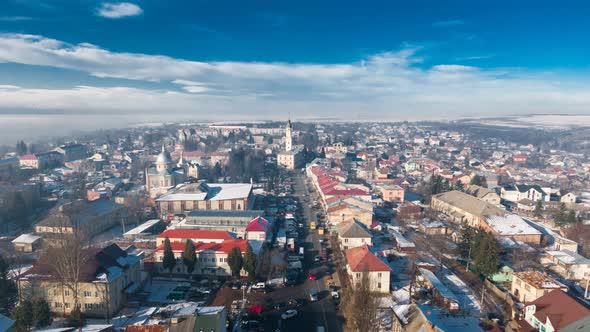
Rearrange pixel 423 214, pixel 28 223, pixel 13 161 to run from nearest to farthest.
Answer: pixel 28 223 → pixel 423 214 → pixel 13 161

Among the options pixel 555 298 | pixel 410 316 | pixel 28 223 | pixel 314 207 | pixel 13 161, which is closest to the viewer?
pixel 410 316

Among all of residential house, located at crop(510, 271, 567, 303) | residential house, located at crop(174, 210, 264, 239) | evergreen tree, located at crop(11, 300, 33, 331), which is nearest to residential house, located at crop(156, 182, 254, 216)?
residential house, located at crop(174, 210, 264, 239)

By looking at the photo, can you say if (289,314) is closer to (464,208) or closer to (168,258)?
(168,258)

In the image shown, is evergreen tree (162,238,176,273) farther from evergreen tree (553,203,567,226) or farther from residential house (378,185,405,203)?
evergreen tree (553,203,567,226)

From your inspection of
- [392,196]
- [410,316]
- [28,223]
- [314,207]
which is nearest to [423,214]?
[392,196]

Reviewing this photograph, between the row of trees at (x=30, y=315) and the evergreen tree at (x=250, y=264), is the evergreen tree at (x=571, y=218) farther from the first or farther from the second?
the row of trees at (x=30, y=315)

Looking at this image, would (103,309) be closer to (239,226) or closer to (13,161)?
(239,226)
